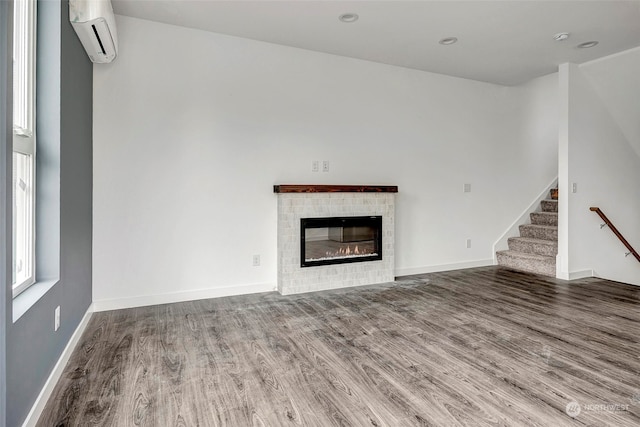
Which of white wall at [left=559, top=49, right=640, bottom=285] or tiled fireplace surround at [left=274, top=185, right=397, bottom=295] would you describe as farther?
white wall at [left=559, top=49, right=640, bottom=285]

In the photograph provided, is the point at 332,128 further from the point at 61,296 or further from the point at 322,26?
the point at 61,296

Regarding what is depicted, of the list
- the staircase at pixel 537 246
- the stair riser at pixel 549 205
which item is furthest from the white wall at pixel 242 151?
the stair riser at pixel 549 205

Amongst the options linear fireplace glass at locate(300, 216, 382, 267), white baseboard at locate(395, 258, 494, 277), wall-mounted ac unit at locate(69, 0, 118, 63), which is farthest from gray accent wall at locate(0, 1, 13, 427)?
white baseboard at locate(395, 258, 494, 277)

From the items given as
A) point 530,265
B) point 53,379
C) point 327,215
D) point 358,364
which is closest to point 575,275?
point 530,265

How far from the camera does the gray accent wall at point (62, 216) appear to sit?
1599 mm

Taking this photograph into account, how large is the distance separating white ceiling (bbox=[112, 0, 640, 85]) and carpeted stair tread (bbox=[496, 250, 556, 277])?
2.47 meters

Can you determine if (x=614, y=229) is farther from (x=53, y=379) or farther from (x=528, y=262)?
(x=53, y=379)

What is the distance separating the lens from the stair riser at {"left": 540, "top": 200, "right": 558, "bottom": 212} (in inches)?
223

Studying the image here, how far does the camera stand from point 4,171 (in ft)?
4.60

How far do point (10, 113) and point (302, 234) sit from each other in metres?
2.84

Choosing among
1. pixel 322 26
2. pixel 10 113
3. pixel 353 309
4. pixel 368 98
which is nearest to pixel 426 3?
pixel 322 26

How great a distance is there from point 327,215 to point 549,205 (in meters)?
3.75

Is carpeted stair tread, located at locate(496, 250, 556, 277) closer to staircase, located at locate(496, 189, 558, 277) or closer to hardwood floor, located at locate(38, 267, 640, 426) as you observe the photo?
staircase, located at locate(496, 189, 558, 277)

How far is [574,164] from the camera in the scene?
15.2 feet
